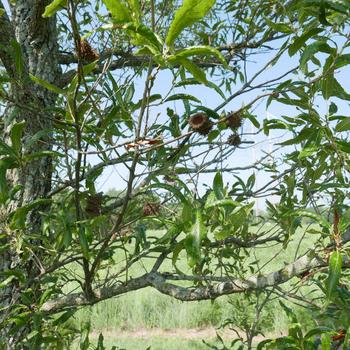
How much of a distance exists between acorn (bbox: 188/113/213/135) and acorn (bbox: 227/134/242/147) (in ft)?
0.46

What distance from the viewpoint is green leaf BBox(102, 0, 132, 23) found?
82 cm

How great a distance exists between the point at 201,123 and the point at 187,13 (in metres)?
0.71

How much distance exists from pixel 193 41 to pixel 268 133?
5.57 feet

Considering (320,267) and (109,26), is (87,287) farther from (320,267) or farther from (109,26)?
(109,26)

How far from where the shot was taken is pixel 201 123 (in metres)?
1.50

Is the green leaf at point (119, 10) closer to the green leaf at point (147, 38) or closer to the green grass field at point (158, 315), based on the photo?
the green leaf at point (147, 38)

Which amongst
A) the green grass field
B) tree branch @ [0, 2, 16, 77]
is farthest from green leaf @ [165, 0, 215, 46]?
the green grass field

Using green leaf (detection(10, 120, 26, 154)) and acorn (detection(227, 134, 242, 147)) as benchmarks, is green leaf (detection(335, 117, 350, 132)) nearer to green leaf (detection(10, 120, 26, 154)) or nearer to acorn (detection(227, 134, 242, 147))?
acorn (detection(227, 134, 242, 147))

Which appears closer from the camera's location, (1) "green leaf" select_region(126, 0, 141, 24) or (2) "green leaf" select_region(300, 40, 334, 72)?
(1) "green leaf" select_region(126, 0, 141, 24)

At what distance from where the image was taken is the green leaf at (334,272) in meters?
1.10

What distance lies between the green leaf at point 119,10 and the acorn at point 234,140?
2.89 ft

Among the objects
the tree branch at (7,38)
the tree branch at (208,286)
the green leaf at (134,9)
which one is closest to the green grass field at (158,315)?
the tree branch at (208,286)

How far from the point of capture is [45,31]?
83.7 inches

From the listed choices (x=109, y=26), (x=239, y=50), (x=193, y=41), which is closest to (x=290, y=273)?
(x=109, y=26)
